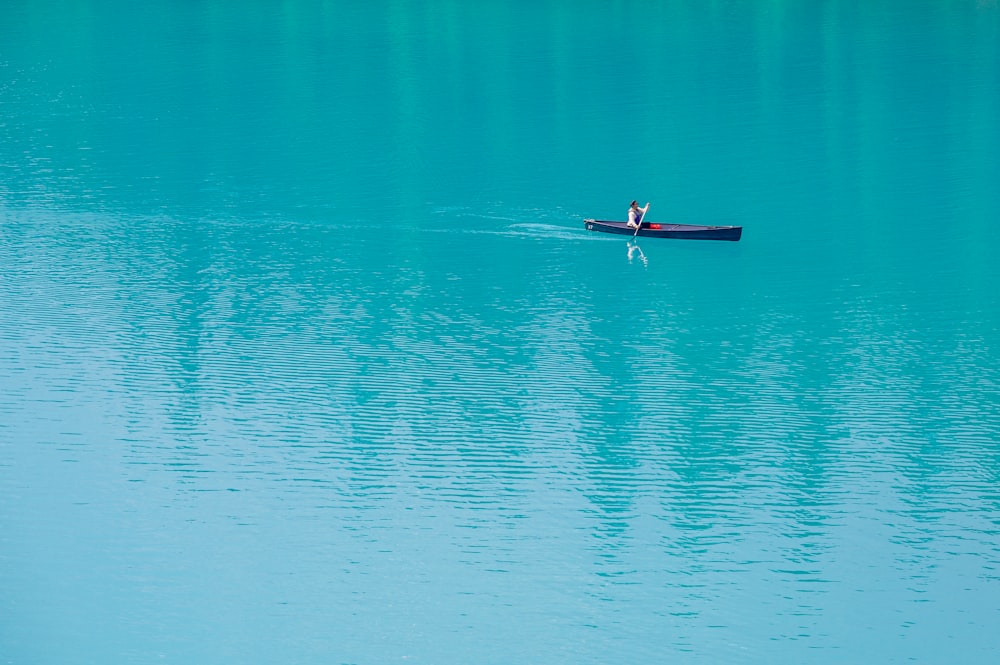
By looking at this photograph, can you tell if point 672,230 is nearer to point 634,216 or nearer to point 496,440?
point 634,216

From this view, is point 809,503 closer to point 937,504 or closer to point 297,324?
point 937,504

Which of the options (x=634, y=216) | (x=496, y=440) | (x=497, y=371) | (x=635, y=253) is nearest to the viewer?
(x=496, y=440)

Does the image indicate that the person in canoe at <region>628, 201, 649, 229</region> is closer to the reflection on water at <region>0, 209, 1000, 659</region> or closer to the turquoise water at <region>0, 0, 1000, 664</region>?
the turquoise water at <region>0, 0, 1000, 664</region>

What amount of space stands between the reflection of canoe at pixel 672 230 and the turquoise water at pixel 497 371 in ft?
1.56

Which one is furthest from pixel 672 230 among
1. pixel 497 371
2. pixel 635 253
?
pixel 497 371

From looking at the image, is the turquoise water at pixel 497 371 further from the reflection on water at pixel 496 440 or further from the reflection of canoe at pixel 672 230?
the reflection of canoe at pixel 672 230

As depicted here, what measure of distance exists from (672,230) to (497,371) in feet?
33.5

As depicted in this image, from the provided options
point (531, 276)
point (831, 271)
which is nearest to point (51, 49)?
point (531, 276)

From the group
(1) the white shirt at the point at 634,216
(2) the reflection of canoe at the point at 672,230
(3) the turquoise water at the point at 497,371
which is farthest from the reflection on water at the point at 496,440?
(1) the white shirt at the point at 634,216

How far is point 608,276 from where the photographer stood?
112ft

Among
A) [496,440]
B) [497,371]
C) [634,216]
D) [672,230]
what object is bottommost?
[496,440]

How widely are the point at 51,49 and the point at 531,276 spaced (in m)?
37.4

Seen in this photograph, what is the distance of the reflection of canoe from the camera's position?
35312mm

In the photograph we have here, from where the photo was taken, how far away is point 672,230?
118ft
